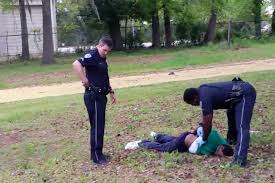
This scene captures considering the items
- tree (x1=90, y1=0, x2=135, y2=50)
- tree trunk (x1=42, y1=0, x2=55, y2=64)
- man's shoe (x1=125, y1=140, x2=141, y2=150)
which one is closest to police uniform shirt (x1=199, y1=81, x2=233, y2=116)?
man's shoe (x1=125, y1=140, x2=141, y2=150)

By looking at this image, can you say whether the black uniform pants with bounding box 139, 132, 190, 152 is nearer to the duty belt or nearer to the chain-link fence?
the duty belt

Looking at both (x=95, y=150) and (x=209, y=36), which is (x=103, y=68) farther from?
(x=209, y=36)

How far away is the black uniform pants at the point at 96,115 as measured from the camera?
7.62 meters

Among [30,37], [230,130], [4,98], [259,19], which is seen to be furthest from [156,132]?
[259,19]

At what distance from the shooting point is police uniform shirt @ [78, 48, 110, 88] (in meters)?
7.47

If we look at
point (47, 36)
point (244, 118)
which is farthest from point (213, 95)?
point (47, 36)

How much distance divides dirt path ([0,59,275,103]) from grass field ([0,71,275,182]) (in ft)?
4.85

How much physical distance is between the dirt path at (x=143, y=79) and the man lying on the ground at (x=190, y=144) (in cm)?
799

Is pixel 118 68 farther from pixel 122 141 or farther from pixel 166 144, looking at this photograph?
pixel 166 144

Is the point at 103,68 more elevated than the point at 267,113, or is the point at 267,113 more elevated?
the point at 103,68

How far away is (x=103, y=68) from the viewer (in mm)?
7562

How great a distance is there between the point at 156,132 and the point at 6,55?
976 inches

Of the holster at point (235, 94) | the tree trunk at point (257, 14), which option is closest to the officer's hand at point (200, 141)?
the holster at point (235, 94)

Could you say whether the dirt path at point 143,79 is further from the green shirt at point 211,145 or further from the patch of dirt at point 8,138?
the green shirt at point 211,145
